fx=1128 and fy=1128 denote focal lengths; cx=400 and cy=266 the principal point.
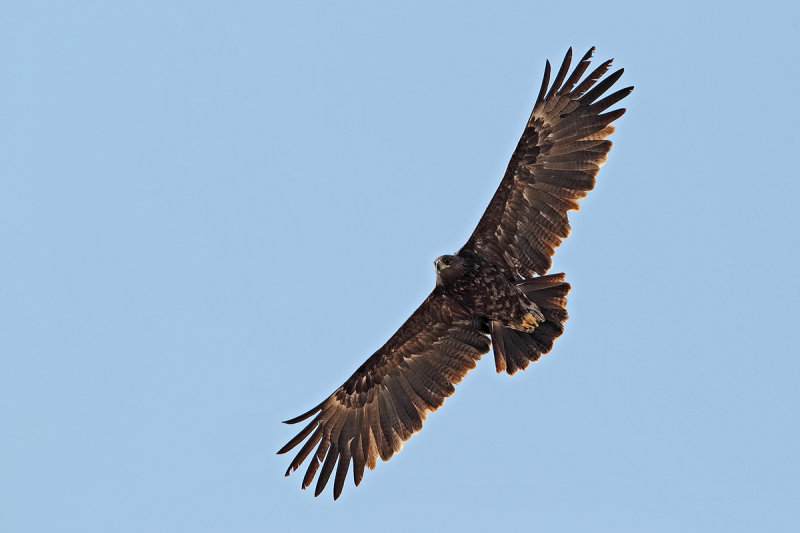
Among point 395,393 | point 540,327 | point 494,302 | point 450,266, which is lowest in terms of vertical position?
point 540,327

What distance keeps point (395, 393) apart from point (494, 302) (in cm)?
238

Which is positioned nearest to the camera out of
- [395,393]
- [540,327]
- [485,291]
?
[540,327]

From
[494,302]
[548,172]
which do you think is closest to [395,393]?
[494,302]

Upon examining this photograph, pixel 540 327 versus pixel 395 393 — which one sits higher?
pixel 395 393

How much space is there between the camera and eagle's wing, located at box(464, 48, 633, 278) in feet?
56.0

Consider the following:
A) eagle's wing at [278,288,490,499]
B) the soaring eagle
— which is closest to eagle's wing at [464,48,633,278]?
the soaring eagle

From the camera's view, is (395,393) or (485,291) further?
(395,393)

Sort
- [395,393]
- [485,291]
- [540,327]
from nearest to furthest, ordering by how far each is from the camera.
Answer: [540,327] → [485,291] → [395,393]

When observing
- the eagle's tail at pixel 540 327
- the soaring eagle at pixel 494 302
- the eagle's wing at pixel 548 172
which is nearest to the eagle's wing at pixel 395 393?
the soaring eagle at pixel 494 302

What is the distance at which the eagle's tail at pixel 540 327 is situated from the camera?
56.3ft

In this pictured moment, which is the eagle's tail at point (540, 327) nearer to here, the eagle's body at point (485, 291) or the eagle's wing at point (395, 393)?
the eagle's body at point (485, 291)

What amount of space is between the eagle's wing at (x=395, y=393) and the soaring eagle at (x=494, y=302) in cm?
2

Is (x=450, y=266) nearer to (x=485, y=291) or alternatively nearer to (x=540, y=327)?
(x=485, y=291)

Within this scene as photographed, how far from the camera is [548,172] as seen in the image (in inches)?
680
